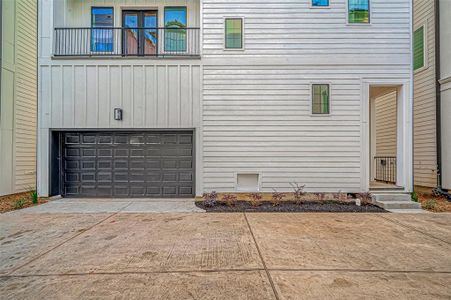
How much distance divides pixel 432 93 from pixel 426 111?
2.09 ft

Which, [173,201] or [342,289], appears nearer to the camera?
[342,289]

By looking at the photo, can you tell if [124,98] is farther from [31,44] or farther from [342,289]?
[342,289]

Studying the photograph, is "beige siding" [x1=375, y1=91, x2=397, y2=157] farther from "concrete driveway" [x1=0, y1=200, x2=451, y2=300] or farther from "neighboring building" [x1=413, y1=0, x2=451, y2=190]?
"concrete driveway" [x1=0, y1=200, x2=451, y2=300]

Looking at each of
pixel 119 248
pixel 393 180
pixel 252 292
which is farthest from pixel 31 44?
pixel 393 180

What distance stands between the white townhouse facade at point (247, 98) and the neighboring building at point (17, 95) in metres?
1.44

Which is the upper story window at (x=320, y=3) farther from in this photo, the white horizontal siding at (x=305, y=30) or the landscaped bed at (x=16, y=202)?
the landscaped bed at (x=16, y=202)

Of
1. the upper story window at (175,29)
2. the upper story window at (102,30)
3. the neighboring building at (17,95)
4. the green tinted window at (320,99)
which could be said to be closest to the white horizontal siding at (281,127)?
the green tinted window at (320,99)

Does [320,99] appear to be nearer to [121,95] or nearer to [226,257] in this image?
[226,257]

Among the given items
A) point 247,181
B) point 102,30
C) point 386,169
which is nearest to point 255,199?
point 247,181

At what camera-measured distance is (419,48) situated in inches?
352

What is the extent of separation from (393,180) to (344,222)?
5131mm

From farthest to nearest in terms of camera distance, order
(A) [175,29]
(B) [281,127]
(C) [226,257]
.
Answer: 1. (A) [175,29]
2. (B) [281,127]
3. (C) [226,257]

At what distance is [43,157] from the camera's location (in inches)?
293

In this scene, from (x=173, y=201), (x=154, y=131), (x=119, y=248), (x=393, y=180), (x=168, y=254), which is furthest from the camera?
(x=393, y=180)
